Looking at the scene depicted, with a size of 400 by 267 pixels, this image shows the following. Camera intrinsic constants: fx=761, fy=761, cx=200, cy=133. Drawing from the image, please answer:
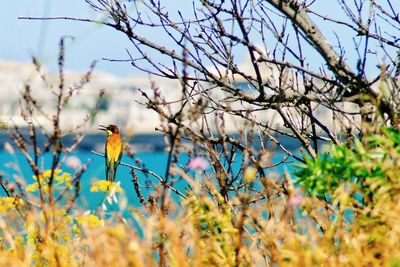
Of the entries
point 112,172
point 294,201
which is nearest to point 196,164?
point 294,201

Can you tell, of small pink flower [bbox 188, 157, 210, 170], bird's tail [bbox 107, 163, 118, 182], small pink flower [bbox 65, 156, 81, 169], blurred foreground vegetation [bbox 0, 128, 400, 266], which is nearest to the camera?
blurred foreground vegetation [bbox 0, 128, 400, 266]

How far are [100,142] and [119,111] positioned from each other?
6454mm

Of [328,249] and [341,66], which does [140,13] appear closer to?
[341,66]

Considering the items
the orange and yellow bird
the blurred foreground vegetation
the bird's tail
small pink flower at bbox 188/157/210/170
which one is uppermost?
the orange and yellow bird

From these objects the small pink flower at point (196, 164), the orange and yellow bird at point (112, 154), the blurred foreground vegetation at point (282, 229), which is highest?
the orange and yellow bird at point (112, 154)

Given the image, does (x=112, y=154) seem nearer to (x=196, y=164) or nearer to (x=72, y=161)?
(x=72, y=161)

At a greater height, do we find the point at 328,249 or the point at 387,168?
the point at 387,168

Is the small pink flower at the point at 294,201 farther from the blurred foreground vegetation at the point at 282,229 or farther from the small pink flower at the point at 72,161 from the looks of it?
the small pink flower at the point at 72,161

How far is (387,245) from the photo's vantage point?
2.81 m

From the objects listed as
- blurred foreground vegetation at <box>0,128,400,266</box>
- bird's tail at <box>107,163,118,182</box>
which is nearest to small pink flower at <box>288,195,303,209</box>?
blurred foreground vegetation at <box>0,128,400,266</box>

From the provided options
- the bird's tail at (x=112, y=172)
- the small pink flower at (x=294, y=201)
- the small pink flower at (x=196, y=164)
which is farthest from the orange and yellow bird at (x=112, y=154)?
the small pink flower at (x=294, y=201)

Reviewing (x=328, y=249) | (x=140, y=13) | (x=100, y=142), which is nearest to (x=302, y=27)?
(x=140, y=13)

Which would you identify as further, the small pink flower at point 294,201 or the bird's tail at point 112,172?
the bird's tail at point 112,172

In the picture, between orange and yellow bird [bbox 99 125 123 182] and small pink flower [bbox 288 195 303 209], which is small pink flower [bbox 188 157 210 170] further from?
orange and yellow bird [bbox 99 125 123 182]
